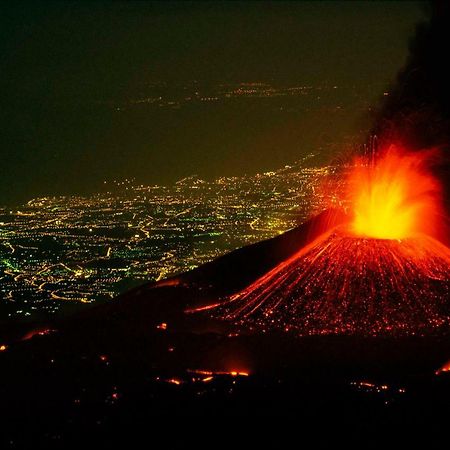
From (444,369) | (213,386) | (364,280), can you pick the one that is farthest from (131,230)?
(444,369)

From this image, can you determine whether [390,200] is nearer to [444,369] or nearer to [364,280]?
[364,280]

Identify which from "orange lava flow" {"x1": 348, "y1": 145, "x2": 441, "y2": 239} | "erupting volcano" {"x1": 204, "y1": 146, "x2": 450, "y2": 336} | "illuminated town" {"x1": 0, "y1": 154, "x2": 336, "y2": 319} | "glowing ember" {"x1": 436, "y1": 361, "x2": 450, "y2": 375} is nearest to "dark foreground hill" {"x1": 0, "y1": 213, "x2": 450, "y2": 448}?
"glowing ember" {"x1": 436, "y1": 361, "x2": 450, "y2": 375}

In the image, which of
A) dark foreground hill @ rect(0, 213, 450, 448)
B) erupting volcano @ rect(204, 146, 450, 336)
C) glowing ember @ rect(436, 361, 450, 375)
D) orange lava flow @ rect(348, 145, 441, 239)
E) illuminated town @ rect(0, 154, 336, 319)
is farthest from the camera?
illuminated town @ rect(0, 154, 336, 319)

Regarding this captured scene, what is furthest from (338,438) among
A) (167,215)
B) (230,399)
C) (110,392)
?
(167,215)

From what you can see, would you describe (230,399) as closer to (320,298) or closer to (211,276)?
(320,298)

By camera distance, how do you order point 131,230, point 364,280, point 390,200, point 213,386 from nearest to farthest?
point 213,386
point 364,280
point 390,200
point 131,230

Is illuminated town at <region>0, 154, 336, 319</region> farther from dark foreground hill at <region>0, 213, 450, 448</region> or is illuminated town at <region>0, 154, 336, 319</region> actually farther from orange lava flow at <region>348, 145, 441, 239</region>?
dark foreground hill at <region>0, 213, 450, 448</region>

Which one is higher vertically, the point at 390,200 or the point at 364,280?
the point at 390,200
